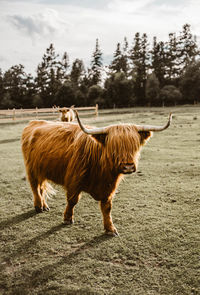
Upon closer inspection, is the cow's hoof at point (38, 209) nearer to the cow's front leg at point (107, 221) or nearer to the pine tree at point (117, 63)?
the cow's front leg at point (107, 221)

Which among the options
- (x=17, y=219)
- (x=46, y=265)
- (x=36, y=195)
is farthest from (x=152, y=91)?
(x=46, y=265)

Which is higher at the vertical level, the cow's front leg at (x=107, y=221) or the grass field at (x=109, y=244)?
the cow's front leg at (x=107, y=221)

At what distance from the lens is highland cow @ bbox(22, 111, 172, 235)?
298cm

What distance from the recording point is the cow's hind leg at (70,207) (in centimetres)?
358

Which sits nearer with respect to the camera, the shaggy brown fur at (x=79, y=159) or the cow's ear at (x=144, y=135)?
the shaggy brown fur at (x=79, y=159)

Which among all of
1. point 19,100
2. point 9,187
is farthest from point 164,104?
point 9,187

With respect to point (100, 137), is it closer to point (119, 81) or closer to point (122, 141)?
point (122, 141)

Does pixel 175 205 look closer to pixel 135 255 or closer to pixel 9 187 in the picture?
pixel 135 255

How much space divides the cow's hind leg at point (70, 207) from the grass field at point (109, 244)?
0.12 m

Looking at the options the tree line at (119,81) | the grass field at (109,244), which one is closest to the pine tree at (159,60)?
the tree line at (119,81)

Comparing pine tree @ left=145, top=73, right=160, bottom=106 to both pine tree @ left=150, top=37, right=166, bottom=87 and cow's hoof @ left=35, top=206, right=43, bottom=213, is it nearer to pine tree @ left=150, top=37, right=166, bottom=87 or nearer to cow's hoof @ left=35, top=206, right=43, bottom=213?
pine tree @ left=150, top=37, right=166, bottom=87

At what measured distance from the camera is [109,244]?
3.27m

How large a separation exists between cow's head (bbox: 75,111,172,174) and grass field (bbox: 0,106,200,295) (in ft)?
3.36

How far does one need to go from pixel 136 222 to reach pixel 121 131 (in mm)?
1511
